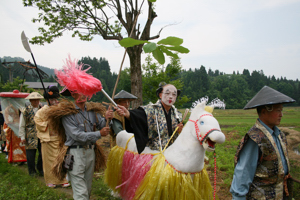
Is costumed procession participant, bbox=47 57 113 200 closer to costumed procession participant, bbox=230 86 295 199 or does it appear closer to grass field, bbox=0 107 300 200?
grass field, bbox=0 107 300 200

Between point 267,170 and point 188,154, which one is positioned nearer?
point 267,170

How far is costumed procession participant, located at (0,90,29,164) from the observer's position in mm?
6949

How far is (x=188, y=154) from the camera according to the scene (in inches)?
107

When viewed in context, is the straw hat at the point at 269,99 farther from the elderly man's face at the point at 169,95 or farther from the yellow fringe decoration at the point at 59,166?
the yellow fringe decoration at the point at 59,166

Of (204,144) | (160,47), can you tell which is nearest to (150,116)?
(204,144)

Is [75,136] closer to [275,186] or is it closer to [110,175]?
[110,175]

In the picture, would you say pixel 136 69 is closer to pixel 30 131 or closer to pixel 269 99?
pixel 30 131

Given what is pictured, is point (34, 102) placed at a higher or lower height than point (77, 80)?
lower

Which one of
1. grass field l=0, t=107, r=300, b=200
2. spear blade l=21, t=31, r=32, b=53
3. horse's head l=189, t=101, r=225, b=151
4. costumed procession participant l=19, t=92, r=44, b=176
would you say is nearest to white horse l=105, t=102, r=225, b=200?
horse's head l=189, t=101, r=225, b=151

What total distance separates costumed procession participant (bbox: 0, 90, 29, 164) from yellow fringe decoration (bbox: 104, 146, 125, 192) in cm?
424

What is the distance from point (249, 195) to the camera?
7.29 ft

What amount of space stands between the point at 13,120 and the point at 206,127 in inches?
268

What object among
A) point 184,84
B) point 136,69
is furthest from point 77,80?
point 184,84

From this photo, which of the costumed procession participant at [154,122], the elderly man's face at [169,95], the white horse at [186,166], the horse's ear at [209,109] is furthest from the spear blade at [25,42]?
the horse's ear at [209,109]
